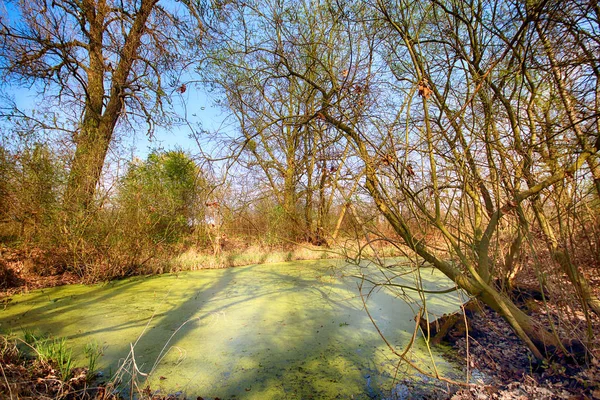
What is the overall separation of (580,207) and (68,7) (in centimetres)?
681

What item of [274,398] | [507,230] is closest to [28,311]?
[274,398]

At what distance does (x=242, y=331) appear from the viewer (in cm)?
270

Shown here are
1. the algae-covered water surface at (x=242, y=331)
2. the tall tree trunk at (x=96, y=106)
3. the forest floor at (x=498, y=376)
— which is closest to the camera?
the forest floor at (x=498, y=376)

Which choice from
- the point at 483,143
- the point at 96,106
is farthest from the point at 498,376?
the point at 96,106

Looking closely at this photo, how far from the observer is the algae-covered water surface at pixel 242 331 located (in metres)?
1.87

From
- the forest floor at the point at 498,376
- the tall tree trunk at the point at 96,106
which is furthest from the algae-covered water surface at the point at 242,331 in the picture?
the tall tree trunk at the point at 96,106

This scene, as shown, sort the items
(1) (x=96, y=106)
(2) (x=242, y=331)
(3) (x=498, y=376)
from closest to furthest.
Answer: (3) (x=498, y=376), (2) (x=242, y=331), (1) (x=96, y=106)

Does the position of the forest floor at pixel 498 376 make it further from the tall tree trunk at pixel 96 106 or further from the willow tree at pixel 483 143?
the tall tree trunk at pixel 96 106

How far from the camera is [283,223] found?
7273 millimetres

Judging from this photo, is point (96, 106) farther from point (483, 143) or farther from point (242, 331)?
point (483, 143)

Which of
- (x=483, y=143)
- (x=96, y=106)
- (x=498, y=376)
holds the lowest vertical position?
(x=498, y=376)

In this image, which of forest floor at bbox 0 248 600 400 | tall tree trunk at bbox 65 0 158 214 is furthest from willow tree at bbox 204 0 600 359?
tall tree trunk at bbox 65 0 158 214

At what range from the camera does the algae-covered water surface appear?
6.14 feet

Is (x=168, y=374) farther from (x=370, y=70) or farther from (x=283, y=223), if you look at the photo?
(x=283, y=223)
